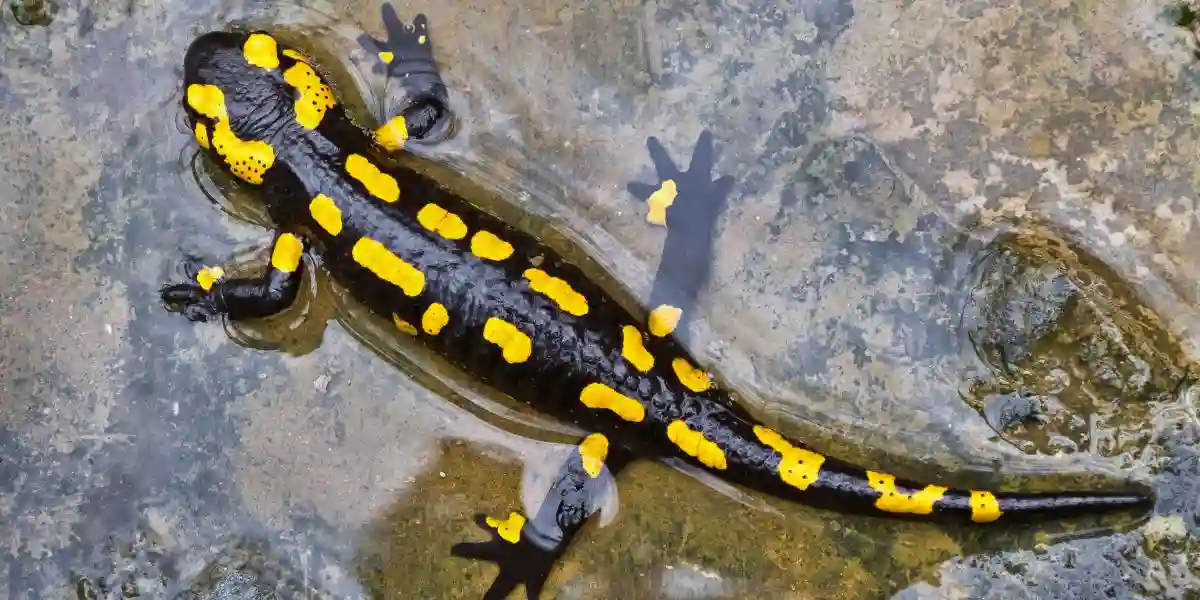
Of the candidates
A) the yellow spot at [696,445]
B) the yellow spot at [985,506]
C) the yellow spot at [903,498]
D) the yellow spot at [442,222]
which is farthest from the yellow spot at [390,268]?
the yellow spot at [985,506]

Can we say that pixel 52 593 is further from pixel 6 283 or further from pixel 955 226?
pixel 955 226

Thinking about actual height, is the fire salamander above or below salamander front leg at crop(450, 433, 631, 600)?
above

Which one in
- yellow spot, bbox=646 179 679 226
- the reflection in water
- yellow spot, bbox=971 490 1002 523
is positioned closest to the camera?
yellow spot, bbox=971 490 1002 523

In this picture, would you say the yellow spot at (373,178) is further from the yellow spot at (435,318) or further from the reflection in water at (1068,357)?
the reflection in water at (1068,357)

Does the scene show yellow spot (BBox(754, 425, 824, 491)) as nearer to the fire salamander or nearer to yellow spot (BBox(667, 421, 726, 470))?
the fire salamander

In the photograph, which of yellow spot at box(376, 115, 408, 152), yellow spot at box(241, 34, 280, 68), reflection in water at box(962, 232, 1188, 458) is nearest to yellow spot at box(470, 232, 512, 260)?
yellow spot at box(376, 115, 408, 152)

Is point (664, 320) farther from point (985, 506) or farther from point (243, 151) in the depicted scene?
point (243, 151)

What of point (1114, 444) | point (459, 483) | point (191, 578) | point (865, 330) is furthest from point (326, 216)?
point (1114, 444)
